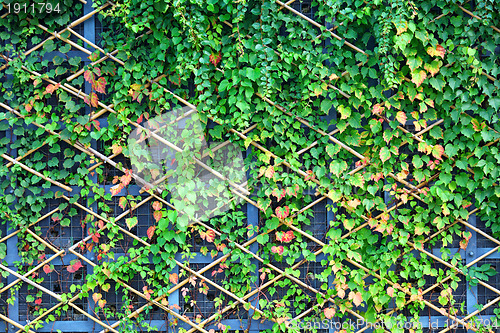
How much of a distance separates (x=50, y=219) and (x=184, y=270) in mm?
887

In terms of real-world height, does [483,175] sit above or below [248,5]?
below

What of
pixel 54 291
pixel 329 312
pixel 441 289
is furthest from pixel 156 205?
pixel 441 289

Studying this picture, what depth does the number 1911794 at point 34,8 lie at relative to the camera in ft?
6.77

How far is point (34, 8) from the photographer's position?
2062mm

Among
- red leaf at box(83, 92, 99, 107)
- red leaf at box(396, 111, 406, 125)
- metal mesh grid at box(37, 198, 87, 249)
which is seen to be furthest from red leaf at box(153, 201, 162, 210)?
red leaf at box(396, 111, 406, 125)

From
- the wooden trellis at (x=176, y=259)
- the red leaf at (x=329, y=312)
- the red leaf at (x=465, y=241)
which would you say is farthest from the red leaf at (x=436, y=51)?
the red leaf at (x=329, y=312)

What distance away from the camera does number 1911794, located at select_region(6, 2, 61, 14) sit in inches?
81.2

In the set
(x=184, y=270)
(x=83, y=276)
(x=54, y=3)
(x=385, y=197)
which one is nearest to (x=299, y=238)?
(x=385, y=197)

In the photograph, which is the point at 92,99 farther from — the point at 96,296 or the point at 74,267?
the point at 96,296

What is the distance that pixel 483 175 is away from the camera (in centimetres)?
210

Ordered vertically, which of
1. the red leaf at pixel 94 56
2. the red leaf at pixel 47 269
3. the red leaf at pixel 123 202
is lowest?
the red leaf at pixel 47 269

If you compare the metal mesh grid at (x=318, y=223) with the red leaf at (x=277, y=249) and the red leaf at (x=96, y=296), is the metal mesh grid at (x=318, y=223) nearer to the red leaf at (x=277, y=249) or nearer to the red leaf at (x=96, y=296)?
the red leaf at (x=277, y=249)

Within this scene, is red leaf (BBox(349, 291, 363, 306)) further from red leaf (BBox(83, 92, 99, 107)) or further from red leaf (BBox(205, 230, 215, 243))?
red leaf (BBox(83, 92, 99, 107))

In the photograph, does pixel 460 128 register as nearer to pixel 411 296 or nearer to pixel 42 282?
pixel 411 296
